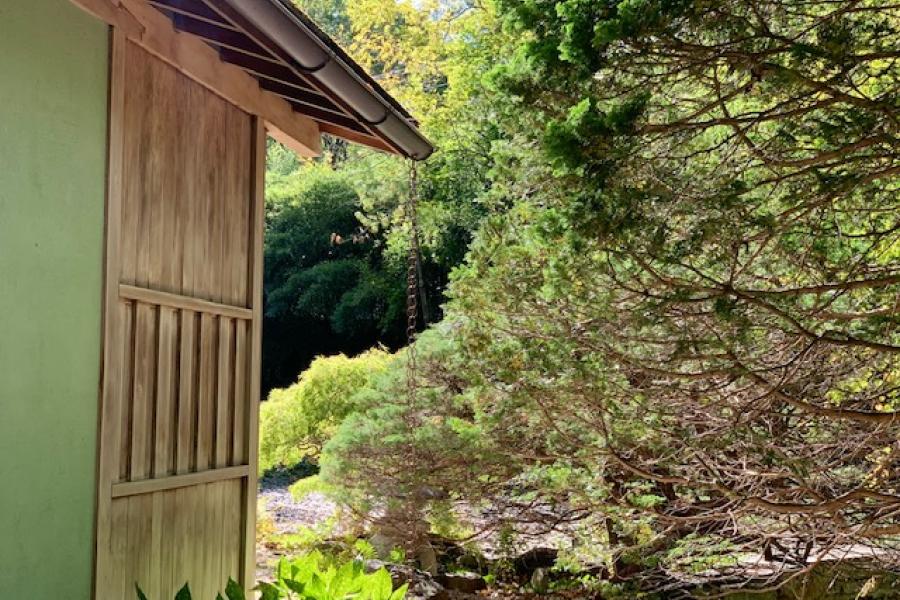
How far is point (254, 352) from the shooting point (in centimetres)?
388

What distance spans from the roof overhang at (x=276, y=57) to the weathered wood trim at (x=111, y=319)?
0.17m

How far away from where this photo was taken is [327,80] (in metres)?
2.88

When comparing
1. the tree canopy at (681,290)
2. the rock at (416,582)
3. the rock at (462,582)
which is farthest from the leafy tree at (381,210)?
the tree canopy at (681,290)

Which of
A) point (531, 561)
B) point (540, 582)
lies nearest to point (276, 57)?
point (540, 582)

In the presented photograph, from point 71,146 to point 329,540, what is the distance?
6877mm

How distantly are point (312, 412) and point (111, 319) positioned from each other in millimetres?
6860

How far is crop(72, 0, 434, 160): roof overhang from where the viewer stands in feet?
8.43

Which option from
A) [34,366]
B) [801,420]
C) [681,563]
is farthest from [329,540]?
[34,366]

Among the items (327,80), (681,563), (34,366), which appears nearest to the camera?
(34,366)

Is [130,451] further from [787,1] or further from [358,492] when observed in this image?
[358,492]

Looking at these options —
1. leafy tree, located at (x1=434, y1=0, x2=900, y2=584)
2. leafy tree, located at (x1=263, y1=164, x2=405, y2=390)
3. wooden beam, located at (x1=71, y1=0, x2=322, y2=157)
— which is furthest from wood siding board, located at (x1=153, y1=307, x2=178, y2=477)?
leafy tree, located at (x1=263, y1=164, x2=405, y2=390)

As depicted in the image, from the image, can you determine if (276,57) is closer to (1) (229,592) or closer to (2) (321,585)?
(1) (229,592)

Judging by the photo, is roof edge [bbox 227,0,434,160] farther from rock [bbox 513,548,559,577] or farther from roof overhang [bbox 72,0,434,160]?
rock [bbox 513,548,559,577]

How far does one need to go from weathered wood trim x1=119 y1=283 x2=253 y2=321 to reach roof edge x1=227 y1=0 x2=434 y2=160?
95cm
